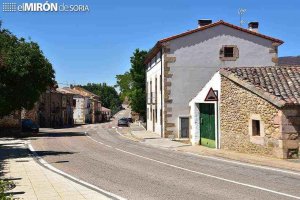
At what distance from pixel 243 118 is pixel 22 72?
21202 mm

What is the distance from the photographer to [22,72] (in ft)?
108

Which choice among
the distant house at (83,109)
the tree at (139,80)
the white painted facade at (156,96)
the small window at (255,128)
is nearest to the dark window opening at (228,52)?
the white painted facade at (156,96)

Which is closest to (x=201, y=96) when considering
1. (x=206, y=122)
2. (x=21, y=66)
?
(x=206, y=122)

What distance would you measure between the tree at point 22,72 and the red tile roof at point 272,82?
64.8 feet

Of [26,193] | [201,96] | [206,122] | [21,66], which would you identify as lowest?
[26,193]

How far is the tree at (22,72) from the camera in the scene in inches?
1289

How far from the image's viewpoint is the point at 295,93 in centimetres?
1631

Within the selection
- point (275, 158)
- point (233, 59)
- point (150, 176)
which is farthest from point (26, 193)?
point (233, 59)

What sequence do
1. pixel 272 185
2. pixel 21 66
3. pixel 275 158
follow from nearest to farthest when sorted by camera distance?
pixel 272 185 < pixel 275 158 < pixel 21 66

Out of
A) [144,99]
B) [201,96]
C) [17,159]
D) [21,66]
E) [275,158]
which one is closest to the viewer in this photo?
[275,158]

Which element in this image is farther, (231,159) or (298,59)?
(298,59)

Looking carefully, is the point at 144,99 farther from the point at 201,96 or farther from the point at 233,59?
the point at 201,96

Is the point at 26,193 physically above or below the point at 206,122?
below

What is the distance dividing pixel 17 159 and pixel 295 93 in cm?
1231
